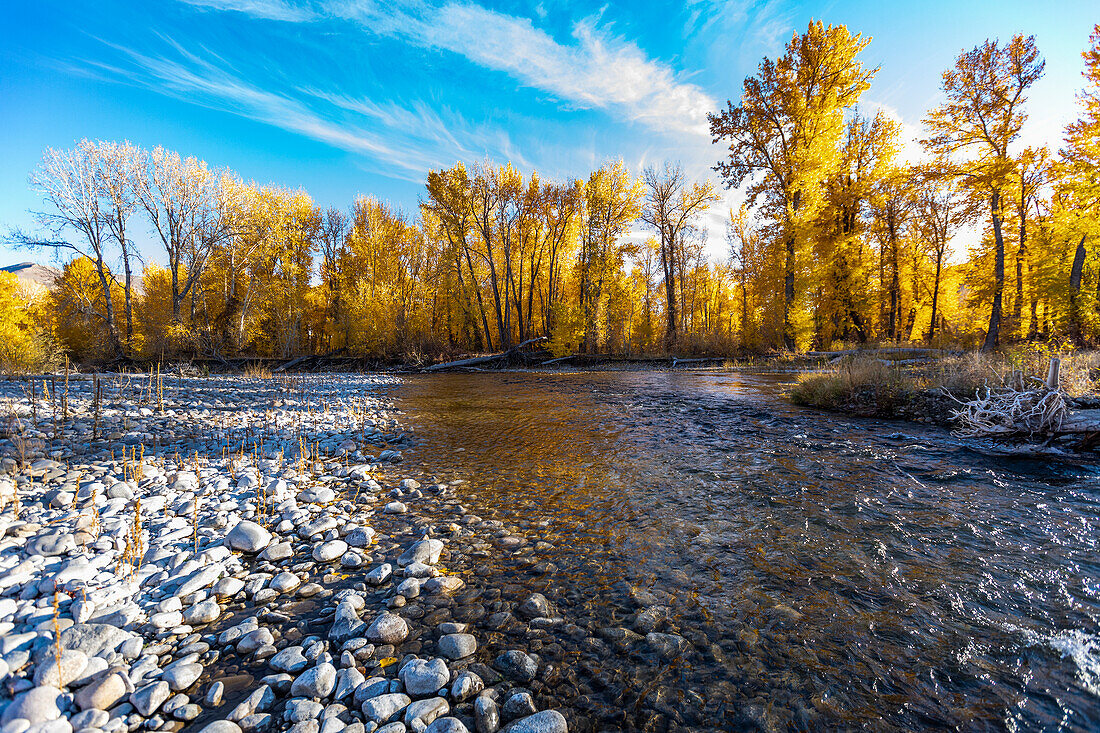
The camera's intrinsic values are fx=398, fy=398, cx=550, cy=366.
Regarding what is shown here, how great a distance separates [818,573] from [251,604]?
12.9 feet

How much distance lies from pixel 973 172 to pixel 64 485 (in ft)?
87.7

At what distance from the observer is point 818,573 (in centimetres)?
295

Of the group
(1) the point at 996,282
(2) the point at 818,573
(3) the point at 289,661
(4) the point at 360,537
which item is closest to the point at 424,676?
(3) the point at 289,661

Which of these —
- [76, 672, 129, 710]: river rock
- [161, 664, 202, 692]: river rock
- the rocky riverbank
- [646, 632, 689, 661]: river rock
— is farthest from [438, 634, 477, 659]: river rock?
[76, 672, 129, 710]: river rock

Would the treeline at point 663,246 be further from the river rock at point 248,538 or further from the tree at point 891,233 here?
the river rock at point 248,538

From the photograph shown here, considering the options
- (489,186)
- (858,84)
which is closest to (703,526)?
(858,84)

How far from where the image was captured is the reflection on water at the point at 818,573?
6.32 ft

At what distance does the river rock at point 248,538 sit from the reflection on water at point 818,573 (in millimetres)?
1861

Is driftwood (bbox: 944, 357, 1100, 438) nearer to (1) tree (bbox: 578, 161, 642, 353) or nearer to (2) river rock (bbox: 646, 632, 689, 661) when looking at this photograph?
(2) river rock (bbox: 646, 632, 689, 661)

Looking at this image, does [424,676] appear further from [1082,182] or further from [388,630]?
[1082,182]

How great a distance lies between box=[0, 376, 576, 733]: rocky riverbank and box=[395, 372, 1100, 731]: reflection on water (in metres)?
0.47

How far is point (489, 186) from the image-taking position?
27969mm

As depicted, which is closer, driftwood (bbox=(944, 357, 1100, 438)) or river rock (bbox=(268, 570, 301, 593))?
river rock (bbox=(268, 570, 301, 593))

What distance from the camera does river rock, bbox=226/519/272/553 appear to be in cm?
315
